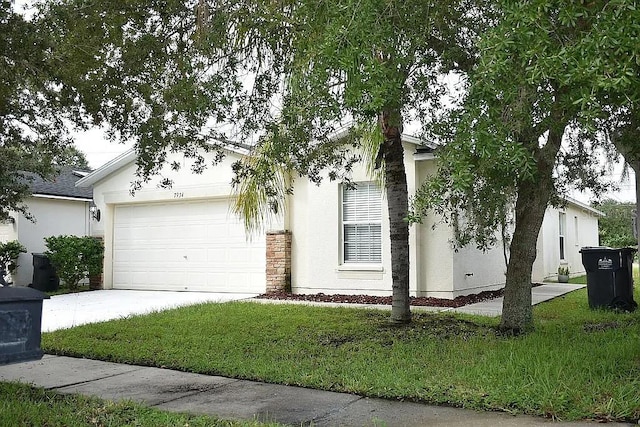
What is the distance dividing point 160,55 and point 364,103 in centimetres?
351

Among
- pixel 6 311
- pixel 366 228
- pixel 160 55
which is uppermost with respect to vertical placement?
pixel 160 55

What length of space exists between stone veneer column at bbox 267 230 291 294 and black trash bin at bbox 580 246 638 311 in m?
6.45

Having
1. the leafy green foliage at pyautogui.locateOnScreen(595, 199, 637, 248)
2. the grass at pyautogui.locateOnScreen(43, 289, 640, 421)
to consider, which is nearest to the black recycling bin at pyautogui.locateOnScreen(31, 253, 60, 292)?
the grass at pyautogui.locateOnScreen(43, 289, 640, 421)

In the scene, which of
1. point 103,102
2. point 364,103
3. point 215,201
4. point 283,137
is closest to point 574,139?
point 283,137

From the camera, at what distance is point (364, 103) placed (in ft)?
17.4

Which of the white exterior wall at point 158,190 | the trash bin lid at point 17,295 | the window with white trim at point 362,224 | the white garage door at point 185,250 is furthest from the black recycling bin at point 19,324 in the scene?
the white garage door at point 185,250

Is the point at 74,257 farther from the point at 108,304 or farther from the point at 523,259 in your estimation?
the point at 523,259

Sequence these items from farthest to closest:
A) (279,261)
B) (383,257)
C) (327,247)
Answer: (279,261) < (327,247) < (383,257)

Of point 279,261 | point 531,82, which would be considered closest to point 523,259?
point 531,82

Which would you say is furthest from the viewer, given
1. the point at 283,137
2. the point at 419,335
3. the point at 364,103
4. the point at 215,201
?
the point at 215,201

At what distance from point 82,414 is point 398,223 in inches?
225

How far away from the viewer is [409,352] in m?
7.32

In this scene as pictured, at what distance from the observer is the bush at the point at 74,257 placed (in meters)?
16.8

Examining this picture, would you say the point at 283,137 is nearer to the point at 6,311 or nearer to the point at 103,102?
the point at 103,102
